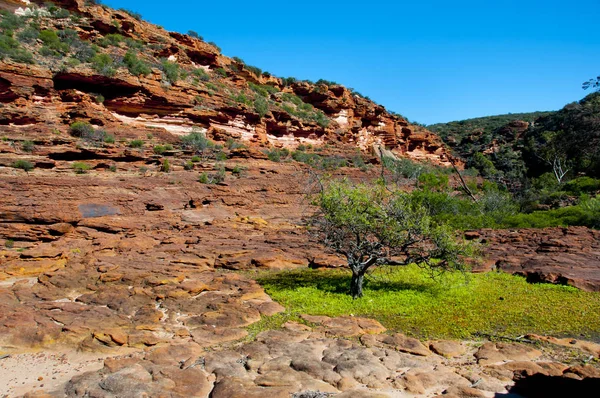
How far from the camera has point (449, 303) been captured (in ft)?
32.7

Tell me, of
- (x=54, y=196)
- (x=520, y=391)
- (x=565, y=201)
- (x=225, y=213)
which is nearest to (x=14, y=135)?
(x=54, y=196)

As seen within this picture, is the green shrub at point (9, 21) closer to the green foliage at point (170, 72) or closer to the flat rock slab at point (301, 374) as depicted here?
the green foliage at point (170, 72)

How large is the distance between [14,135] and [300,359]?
23.6 meters

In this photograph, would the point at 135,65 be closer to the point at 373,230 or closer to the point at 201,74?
the point at 201,74

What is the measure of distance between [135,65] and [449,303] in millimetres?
31572

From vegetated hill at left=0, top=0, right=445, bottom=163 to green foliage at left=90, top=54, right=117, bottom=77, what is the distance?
0.27ft

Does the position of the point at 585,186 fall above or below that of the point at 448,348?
above

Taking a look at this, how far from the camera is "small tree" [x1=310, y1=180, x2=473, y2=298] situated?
10.2m

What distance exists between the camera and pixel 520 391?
5410 mm

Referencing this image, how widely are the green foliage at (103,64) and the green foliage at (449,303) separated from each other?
24.2 m

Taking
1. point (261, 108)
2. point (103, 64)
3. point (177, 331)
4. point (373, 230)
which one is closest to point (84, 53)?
point (103, 64)

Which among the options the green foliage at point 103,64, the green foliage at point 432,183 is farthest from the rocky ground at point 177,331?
the green foliage at point 432,183

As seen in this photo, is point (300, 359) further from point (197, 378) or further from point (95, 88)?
point (95, 88)

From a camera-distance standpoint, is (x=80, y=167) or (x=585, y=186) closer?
(x=80, y=167)
